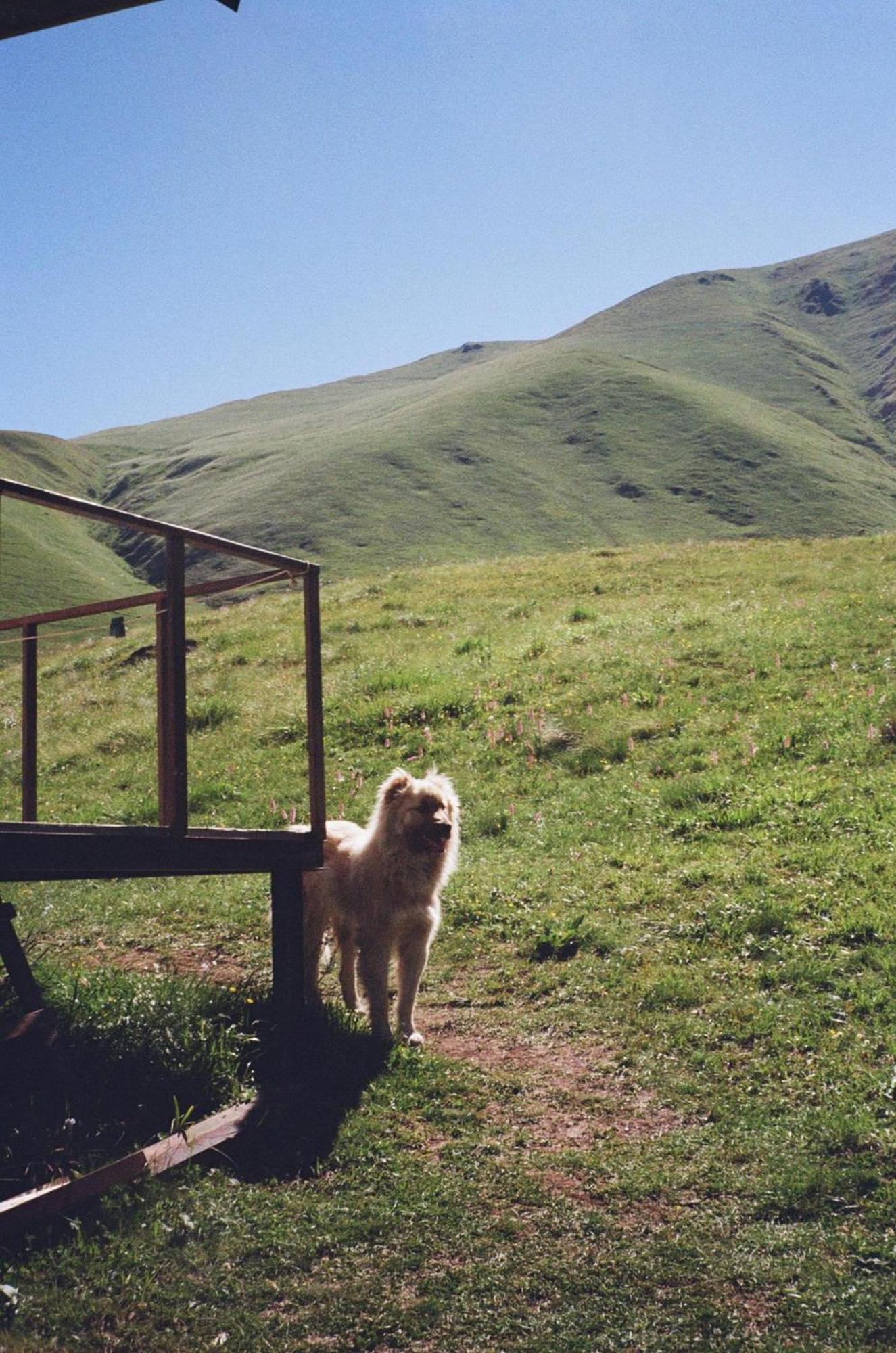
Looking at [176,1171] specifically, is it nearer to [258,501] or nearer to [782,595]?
[782,595]

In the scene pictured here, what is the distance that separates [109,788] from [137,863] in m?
11.9

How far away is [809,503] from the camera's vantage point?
13425 cm

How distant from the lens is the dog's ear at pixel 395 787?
31.7 feet

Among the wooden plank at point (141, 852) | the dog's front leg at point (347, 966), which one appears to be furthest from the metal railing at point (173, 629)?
the dog's front leg at point (347, 966)

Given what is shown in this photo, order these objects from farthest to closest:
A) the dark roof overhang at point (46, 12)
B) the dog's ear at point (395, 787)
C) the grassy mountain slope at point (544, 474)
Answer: the grassy mountain slope at point (544, 474) → the dog's ear at point (395, 787) → the dark roof overhang at point (46, 12)

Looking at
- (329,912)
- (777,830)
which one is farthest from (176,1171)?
(777,830)

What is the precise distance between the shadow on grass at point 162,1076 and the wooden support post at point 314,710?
1.63 metres

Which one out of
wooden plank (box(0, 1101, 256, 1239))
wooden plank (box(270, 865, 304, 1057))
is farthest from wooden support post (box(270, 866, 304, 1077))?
wooden plank (box(0, 1101, 256, 1239))

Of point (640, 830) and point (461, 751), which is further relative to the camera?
point (461, 751)

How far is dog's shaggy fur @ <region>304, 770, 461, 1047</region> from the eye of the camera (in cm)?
930

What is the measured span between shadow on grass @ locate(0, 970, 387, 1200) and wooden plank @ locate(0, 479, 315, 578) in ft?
11.5

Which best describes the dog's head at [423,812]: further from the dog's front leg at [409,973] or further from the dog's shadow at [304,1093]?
the dog's shadow at [304,1093]

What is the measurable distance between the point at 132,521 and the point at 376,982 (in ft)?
13.8

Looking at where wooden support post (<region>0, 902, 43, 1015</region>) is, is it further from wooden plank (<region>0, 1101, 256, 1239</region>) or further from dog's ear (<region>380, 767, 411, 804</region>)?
dog's ear (<region>380, 767, 411, 804</region>)
